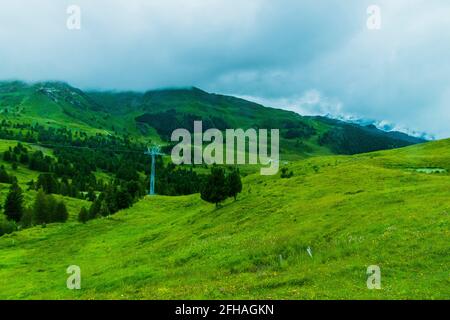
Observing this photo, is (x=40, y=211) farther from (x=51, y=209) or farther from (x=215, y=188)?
(x=215, y=188)

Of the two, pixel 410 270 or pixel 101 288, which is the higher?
pixel 410 270

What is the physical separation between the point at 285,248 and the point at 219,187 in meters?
32.5

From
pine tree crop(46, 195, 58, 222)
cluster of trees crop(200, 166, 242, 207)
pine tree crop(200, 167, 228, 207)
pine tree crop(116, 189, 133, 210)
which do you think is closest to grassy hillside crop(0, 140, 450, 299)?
cluster of trees crop(200, 166, 242, 207)

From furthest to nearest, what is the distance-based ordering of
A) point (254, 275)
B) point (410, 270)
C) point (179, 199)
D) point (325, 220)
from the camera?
point (179, 199) → point (325, 220) → point (254, 275) → point (410, 270)

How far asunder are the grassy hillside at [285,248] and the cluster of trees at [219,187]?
1.99 meters

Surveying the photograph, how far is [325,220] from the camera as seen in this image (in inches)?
1820

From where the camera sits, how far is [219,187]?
72.2 m

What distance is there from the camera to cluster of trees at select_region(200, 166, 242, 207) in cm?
7225

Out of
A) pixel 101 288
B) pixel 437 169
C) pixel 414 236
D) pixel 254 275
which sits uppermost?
pixel 437 169

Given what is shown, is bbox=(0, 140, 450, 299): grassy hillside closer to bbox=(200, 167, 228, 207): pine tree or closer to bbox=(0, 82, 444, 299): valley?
bbox=(0, 82, 444, 299): valley

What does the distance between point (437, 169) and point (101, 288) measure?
55.3 metres
